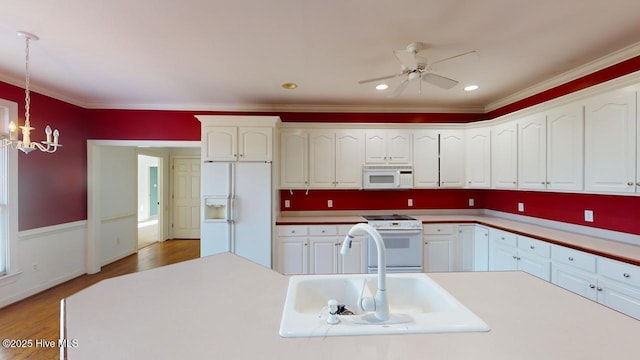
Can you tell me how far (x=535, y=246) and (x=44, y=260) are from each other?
576 cm

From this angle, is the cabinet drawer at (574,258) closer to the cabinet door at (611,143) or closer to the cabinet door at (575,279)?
the cabinet door at (575,279)

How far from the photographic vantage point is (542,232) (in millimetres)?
3111

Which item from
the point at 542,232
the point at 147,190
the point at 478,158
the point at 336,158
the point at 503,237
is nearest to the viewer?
the point at 542,232

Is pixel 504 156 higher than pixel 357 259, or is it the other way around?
pixel 504 156

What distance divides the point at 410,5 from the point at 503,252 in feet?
9.84

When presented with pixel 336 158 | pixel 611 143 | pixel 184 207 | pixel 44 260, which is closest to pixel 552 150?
pixel 611 143

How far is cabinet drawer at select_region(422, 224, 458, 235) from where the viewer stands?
154 inches

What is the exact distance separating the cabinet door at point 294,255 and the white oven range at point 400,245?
33.8 inches

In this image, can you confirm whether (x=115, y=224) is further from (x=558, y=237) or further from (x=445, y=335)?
(x=558, y=237)

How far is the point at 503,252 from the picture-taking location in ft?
11.2

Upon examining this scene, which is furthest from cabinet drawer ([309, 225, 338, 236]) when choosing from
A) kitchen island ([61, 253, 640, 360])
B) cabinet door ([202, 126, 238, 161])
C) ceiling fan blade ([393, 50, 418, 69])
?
kitchen island ([61, 253, 640, 360])

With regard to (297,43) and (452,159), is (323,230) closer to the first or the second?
(452,159)

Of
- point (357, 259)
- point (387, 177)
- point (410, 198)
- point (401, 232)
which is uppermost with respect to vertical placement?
point (387, 177)

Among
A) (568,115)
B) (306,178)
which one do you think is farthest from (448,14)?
(306,178)
